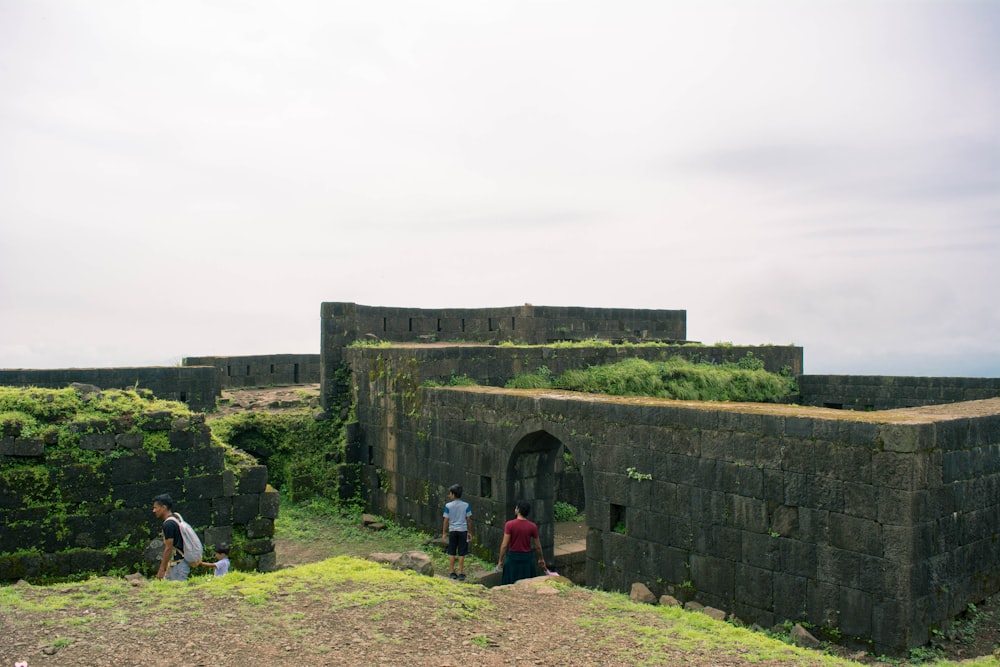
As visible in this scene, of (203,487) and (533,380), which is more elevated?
(533,380)

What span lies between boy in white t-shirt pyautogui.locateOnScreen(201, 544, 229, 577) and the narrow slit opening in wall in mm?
5055

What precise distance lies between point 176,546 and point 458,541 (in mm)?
4505

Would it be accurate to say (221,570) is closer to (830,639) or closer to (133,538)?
(133,538)

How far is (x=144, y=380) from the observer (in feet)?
59.6

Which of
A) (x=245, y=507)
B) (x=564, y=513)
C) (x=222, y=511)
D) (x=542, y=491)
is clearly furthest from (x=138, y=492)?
(x=564, y=513)

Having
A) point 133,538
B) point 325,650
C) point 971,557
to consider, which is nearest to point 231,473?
point 133,538

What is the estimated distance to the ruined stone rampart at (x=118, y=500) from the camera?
8844 millimetres

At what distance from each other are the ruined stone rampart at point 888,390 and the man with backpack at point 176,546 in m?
18.0

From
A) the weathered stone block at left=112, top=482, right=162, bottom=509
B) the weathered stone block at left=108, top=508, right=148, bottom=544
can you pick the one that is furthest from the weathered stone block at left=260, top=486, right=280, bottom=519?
the weathered stone block at left=108, top=508, right=148, bottom=544

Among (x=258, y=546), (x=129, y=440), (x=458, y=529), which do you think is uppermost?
(x=129, y=440)

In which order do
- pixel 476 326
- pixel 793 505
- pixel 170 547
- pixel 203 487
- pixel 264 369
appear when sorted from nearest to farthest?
pixel 170 547 → pixel 793 505 → pixel 203 487 → pixel 476 326 → pixel 264 369

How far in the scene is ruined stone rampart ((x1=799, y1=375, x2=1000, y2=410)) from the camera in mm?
19070

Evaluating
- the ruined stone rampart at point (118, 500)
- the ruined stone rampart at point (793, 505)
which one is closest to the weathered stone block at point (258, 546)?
the ruined stone rampart at point (118, 500)

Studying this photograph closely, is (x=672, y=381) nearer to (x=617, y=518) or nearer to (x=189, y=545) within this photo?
(x=617, y=518)
